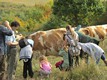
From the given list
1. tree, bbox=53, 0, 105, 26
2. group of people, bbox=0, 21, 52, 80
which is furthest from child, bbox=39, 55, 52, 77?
tree, bbox=53, 0, 105, 26

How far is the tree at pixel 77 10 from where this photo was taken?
106 feet

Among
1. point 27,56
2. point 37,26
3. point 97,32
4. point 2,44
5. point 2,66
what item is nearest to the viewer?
point 2,44

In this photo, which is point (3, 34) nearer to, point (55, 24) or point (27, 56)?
point (27, 56)

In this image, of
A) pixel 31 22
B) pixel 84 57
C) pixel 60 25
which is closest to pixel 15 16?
pixel 31 22

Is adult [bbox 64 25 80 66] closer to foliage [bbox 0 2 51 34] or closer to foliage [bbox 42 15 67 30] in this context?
foliage [bbox 42 15 67 30]

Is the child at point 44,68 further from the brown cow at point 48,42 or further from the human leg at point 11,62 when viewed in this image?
the brown cow at point 48,42

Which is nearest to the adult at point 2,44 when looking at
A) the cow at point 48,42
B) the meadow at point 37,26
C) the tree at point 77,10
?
the meadow at point 37,26

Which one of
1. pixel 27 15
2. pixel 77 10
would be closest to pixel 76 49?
pixel 77 10

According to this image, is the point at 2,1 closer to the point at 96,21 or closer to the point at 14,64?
the point at 96,21

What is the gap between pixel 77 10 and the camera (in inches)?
1303

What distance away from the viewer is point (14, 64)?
854 centimetres

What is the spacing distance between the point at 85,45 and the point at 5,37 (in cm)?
243

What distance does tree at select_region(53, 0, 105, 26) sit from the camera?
106 ft

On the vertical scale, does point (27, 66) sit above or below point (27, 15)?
below
